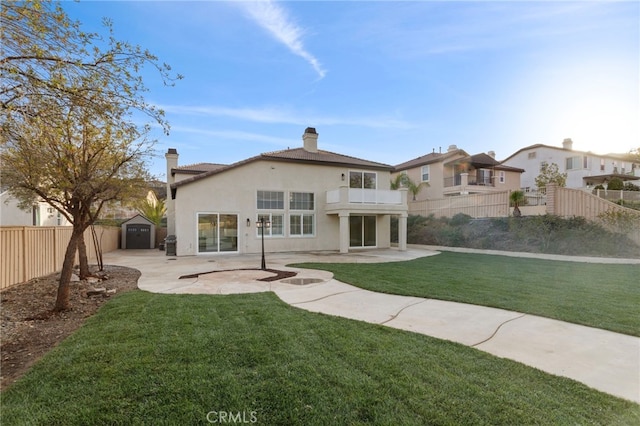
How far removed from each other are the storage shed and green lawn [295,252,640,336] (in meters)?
16.2

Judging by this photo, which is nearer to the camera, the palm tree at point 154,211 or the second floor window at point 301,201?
the second floor window at point 301,201

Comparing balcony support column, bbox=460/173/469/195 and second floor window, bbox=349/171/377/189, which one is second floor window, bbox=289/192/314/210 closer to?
second floor window, bbox=349/171/377/189

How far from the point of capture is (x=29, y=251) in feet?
28.8

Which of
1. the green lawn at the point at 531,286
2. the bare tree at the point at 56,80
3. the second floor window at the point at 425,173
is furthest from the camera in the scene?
the second floor window at the point at 425,173

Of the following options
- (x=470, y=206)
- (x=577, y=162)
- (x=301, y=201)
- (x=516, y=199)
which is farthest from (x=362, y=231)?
(x=577, y=162)

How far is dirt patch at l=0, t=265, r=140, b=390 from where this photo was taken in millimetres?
4104

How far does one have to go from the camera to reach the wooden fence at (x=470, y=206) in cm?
1969

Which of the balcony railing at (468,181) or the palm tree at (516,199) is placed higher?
the balcony railing at (468,181)

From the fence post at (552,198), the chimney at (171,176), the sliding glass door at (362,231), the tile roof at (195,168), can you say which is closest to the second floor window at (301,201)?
the sliding glass door at (362,231)

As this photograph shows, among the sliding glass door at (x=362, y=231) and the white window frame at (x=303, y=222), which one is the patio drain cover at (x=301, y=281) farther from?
the sliding glass door at (x=362, y=231)

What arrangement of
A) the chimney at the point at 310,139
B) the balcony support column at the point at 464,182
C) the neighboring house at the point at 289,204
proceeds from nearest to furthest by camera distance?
the neighboring house at the point at 289,204
the chimney at the point at 310,139
the balcony support column at the point at 464,182

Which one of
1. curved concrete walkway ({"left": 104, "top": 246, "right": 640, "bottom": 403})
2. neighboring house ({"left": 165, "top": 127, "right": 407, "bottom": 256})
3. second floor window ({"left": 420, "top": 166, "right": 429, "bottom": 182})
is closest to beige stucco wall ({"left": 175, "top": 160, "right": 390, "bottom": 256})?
neighboring house ({"left": 165, "top": 127, "right": 407, "bottom": 256})

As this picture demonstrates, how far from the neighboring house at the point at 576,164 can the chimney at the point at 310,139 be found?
22.9 metres

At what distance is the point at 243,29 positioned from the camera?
29.7 ft
